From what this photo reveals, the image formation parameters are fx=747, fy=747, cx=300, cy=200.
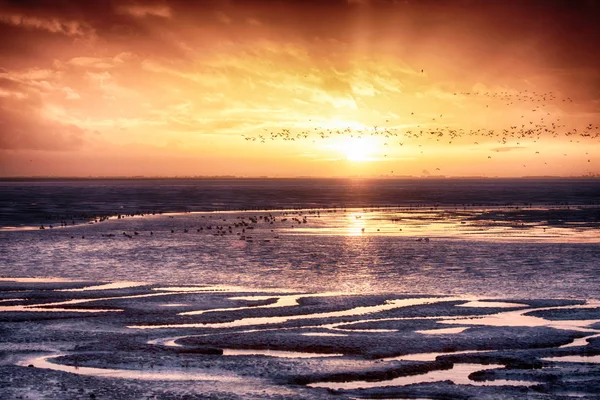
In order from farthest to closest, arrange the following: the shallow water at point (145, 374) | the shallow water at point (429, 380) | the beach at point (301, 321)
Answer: the shallow water at point (145, 374) < the beach at point (301, 321) < the shallow water at point (429, 380)

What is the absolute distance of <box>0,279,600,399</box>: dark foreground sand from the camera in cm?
1582

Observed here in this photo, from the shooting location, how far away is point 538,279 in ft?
105

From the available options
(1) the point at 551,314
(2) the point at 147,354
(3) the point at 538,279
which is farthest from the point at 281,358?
(3) the point at 538,279

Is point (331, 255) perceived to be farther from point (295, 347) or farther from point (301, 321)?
point (295, 347)

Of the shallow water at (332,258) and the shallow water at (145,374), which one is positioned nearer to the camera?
the shallow water at (145,374)

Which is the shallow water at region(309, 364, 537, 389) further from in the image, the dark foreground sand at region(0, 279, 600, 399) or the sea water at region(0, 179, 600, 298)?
the sea water at region(0, 179, 600, 298)

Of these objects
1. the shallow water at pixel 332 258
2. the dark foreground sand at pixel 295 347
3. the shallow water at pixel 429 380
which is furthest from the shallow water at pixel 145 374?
the shallow water at pixel 332 258

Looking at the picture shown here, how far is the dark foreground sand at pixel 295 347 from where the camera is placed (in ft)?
51.9

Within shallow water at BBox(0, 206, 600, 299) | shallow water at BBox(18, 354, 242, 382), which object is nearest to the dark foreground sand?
shallow water at BBox(18, 354, 242, 382)

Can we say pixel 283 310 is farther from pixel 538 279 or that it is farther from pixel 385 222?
A: pixel 385 222

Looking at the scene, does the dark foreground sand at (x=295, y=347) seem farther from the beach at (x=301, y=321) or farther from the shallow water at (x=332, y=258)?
the shallow water at (x=332, y=258)

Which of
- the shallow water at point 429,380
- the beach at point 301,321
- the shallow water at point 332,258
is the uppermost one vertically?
the shallow water at point 332,258

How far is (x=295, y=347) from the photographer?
1941 centimetres

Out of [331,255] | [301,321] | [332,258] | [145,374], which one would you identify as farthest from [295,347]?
[331,255]
